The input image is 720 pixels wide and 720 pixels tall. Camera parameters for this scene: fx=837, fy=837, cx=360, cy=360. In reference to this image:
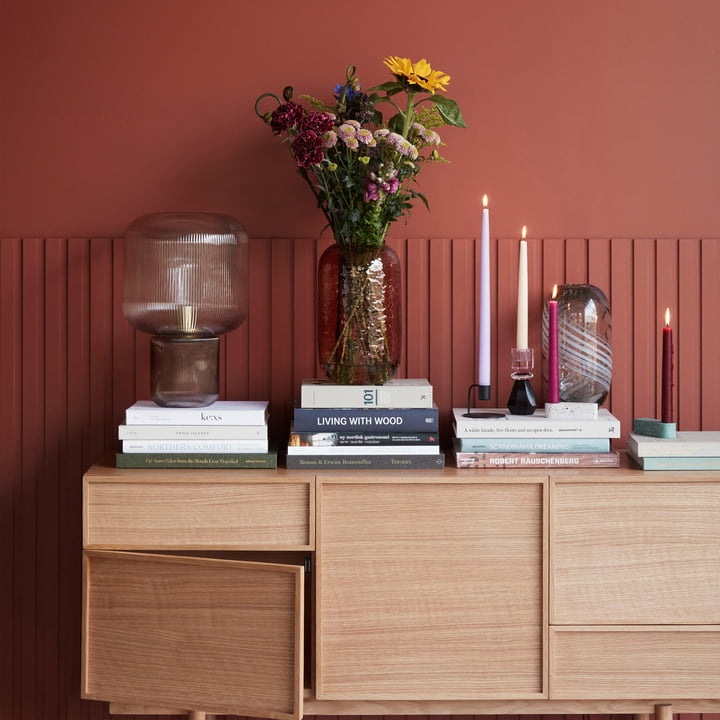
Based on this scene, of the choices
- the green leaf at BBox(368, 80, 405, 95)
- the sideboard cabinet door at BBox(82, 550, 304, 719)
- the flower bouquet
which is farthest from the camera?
the green leaf at BBox(368, 80, 405, 95)

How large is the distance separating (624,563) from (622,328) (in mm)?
531

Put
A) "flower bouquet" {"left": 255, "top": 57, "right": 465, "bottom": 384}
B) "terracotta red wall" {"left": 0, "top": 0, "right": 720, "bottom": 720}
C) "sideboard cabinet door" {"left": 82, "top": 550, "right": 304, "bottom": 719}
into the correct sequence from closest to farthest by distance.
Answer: "sideboard cabinet door" {"left": 82, "top": 550, "right": 304, "bottom": 719} → "flower bouquet" {"left": 255, "top": 57, "right": 465, "bottom": 384} → "terracotta red wall" {"left": 0, "top": 0, "right": 720, "bottom": 720}

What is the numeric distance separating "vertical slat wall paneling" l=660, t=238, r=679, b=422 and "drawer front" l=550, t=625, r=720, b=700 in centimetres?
49

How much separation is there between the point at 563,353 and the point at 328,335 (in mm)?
474

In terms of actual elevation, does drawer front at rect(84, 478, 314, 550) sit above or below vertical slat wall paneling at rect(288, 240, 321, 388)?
below

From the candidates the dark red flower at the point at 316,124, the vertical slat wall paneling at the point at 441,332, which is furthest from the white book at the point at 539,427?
the dark red flower at the point at 316,124

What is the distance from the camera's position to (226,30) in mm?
1767

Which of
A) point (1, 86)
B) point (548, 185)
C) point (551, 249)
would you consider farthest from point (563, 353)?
point (1, 86)

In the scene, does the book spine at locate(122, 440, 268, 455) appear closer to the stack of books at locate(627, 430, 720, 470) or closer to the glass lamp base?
the glass lamp base

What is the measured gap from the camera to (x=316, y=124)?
1.50 m

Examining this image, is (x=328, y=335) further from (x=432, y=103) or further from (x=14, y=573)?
(x=14, y=573)

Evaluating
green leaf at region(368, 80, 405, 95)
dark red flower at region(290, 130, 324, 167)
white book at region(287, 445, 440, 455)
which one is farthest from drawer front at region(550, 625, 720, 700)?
green leaf at region(368, 80, 405, 95)

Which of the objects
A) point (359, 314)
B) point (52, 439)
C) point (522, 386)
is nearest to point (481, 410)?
point (522, 386)

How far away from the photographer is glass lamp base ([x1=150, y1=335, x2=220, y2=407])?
1.57m
